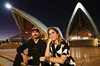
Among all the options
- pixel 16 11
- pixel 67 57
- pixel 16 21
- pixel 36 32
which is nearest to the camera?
pixel 67 57

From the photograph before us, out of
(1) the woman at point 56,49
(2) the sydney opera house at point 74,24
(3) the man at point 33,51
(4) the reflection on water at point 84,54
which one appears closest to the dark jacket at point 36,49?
(3) the man at point 33,51

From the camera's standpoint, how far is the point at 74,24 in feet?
104

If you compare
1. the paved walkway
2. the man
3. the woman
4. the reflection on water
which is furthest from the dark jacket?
the reflection on water

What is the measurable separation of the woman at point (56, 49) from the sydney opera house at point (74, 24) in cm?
1863

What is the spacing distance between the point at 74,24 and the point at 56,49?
1167 inches

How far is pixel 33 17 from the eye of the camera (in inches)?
1063

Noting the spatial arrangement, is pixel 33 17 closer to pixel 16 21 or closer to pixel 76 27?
pixel 16 21

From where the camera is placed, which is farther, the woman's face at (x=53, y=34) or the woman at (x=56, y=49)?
the woman's face at (x=53, y=34)

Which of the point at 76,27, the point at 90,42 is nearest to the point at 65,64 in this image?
the point at 90,42

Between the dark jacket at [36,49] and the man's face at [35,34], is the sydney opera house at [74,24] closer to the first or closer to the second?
the dark jacket at [36,49]

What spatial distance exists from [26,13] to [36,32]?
23948mm

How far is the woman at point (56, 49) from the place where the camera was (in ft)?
7.69

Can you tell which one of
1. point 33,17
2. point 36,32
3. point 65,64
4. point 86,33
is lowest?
point 65,64

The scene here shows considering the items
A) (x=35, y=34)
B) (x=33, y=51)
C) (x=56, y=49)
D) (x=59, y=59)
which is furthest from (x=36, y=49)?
(x=59, y=59)
